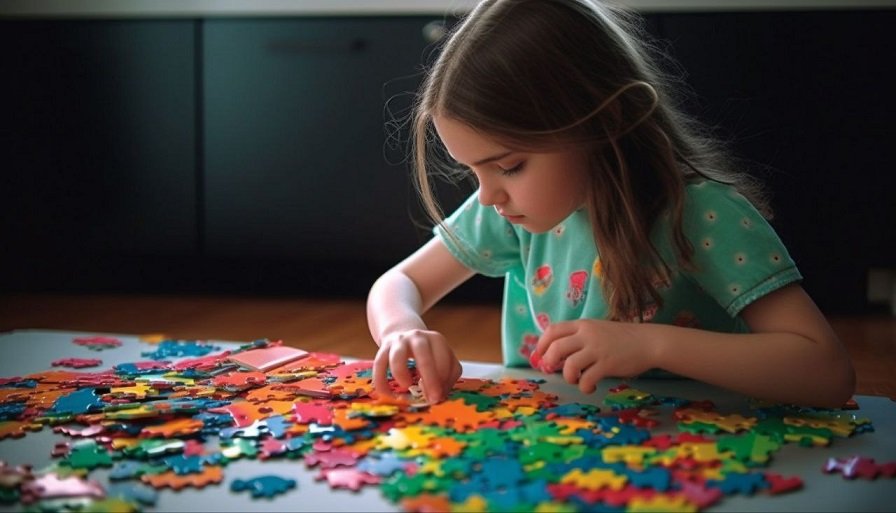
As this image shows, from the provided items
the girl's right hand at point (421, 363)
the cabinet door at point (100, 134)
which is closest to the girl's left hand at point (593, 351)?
the girl's right hand at point (421, 363)

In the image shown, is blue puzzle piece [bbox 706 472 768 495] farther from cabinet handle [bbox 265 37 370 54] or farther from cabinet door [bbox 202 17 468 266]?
cabinet handle [bbox 265 37 370 54]

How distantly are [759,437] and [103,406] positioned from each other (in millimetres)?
651

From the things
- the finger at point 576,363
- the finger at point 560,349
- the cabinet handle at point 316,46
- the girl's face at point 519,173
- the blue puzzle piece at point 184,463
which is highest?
the cabinet handle at point 316,46

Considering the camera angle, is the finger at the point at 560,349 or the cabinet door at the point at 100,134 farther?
the cabinet door at the point at 100,134

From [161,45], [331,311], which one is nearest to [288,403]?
[331,311]

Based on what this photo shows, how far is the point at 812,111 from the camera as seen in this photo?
2.37m

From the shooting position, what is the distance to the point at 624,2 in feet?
7.79

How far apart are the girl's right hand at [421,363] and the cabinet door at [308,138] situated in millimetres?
1569

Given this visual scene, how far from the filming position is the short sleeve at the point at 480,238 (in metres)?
1.31

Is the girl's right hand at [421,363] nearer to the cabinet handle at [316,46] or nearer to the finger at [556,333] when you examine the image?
the finger at [556,333]

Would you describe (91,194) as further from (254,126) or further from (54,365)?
(54,365)

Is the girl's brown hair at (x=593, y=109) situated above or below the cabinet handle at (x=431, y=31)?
below

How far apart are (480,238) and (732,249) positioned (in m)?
0.40

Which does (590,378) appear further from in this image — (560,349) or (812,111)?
(812,111)
